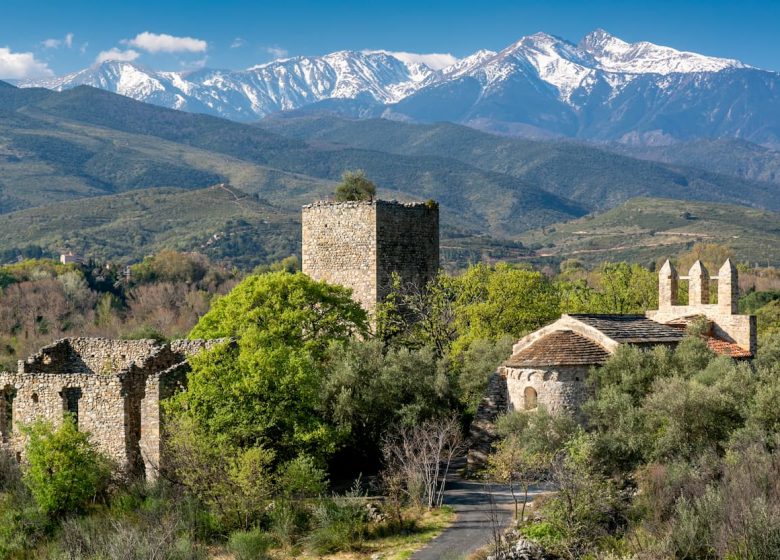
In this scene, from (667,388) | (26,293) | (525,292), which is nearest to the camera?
(667,388)

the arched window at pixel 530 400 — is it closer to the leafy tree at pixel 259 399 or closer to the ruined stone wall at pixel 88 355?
the leafy tree at pixel 259 399

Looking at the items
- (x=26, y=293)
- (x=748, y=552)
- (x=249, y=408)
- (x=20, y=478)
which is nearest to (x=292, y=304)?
(x=249, y=408)

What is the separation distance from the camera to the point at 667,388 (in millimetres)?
26828

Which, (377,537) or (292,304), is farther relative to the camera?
(292,304)

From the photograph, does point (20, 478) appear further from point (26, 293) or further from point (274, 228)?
point (274, 228)

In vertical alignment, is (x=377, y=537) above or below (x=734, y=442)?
below

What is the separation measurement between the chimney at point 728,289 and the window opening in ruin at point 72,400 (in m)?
19.9

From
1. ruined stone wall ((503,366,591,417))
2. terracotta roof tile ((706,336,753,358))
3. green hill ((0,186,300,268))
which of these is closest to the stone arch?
ruined stone wall ((503,366,591,417))

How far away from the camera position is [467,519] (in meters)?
24.5

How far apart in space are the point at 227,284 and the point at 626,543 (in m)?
78.4

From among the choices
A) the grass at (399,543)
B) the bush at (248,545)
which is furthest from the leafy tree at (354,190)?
the bush at (248,545)

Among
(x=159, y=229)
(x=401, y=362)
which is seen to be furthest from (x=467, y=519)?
(x=159, y=229)

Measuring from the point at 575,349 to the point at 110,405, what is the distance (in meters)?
12.5

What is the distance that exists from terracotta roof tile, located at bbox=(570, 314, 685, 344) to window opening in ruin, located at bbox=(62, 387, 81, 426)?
14.2 m
